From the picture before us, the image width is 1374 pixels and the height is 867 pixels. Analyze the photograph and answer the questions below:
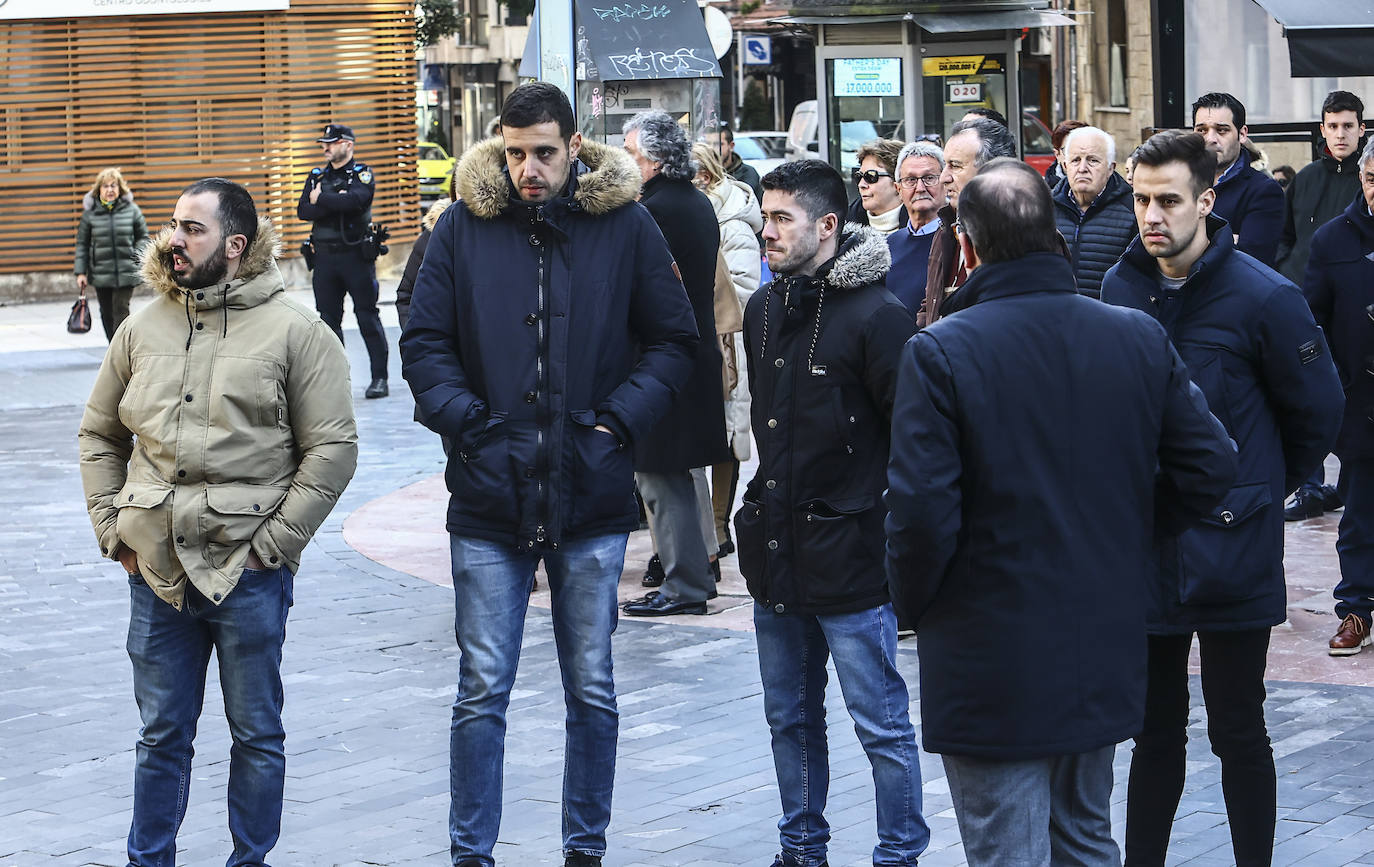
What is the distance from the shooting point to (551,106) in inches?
201

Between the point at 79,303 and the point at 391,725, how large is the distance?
38.4ft

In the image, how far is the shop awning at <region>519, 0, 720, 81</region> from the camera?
11.3 m

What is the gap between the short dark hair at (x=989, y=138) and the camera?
6.74m

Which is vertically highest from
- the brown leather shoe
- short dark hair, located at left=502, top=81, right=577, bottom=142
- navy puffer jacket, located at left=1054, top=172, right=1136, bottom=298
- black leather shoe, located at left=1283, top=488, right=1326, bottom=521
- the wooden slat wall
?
the wooden slat wall

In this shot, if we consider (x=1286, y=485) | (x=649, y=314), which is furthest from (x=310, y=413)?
(x=1286, y=485)

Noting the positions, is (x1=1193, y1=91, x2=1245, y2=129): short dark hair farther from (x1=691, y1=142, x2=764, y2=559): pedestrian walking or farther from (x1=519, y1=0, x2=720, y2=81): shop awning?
(x1=519, y1=0, x2=720, y2=81): shop awning

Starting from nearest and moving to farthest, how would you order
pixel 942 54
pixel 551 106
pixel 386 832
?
1. pixel 551 106
2. pixel 386 832
3. pixel 942 54

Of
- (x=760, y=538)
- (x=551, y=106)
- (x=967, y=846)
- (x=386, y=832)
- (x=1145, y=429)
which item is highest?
(x=551, y=106)

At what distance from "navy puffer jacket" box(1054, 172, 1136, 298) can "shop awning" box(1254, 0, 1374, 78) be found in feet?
14.5

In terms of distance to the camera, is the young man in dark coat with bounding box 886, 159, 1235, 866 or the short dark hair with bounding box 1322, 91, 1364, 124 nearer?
the young man in dark coat with bounding box 886, 159, 1235, 866

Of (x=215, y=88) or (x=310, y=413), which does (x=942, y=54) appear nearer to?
(x=215, y=88)

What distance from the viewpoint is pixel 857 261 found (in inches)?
195

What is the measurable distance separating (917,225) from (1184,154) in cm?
273

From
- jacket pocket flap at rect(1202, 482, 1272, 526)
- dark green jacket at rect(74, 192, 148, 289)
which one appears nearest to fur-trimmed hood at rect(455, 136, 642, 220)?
jacket pocket flap at rect(1202, 482, 1272, 526)
